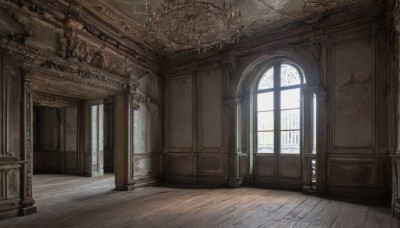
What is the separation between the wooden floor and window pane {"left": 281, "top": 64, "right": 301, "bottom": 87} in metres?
2.57

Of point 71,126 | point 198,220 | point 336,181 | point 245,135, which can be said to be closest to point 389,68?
point 336,181

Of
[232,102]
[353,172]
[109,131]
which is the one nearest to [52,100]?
[109,131]

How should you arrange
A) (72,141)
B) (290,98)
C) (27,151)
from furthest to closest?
(72,141) < (290,98) < (27,151)

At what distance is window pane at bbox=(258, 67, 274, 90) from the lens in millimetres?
6824

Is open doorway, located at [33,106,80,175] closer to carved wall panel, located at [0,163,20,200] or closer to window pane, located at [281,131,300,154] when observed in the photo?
carved wall panel, located at [0,163,20,200]

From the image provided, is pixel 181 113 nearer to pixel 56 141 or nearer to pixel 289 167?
pixel 289 167

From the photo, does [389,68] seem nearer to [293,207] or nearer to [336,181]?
[336,181]

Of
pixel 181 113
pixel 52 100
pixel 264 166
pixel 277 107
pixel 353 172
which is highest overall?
pixel 52 100

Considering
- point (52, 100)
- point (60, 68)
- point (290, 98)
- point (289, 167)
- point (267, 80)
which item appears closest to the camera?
point (60, 68)

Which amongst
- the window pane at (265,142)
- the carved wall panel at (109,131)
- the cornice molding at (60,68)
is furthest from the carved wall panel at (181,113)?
the carved wall panel at (109,131)

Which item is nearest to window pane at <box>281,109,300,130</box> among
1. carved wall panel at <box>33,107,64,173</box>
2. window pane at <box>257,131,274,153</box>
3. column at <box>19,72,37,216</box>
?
window pane at <box>257,131,274,153</box>

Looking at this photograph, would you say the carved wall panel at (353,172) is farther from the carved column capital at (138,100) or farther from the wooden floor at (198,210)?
the carved column capital at (138,100)

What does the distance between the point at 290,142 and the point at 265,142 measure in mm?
651

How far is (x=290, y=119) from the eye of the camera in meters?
6.45
